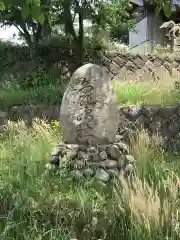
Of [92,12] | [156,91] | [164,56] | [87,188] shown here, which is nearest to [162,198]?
[87,188]

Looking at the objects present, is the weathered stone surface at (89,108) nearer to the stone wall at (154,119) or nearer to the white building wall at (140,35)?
the stone wall at (154,119)

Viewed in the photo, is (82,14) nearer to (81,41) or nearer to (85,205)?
(81,41)

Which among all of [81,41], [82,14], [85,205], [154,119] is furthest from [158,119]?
[81,41]

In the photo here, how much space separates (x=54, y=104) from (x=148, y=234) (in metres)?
6.71

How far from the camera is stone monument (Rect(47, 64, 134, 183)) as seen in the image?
5.11 meters

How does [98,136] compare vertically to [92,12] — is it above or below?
below

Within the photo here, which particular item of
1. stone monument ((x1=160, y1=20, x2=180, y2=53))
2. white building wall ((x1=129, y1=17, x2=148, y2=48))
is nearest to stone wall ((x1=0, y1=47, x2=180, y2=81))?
stone monument ((x1=160, y1=20, x2=180, y2=53))

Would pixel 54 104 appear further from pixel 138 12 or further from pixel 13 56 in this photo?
pixel 138 12

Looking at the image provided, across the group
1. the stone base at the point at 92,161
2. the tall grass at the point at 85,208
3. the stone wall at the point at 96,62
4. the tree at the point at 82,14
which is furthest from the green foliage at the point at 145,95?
the tall grass at the point at 85,208

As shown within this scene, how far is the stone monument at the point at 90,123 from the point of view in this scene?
5.11 metres

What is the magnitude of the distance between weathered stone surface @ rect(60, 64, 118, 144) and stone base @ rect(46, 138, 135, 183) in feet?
0.47

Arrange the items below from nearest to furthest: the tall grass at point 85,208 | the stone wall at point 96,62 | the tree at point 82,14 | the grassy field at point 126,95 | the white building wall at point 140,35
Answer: the tall grass at point 85,208
the grassy field at point 126,95
the tree at point 82,14
the stone wall at point 96,62
the white building wall at point 140,35

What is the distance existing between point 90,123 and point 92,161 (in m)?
0.45

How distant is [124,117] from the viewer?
27.7 feet
